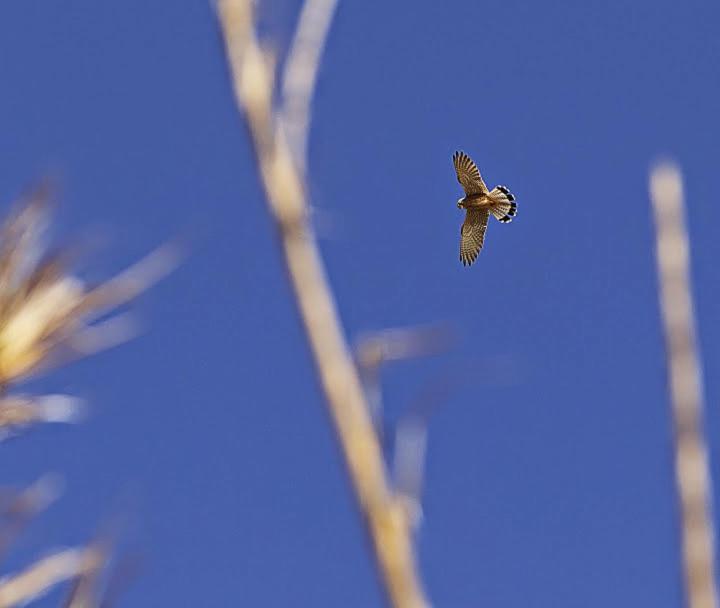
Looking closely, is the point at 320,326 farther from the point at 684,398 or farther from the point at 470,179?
the point at 470,179

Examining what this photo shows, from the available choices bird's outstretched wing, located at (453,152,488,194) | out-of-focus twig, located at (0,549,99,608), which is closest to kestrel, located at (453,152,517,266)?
bird's outstretched wing, located at (453,152,488,194)

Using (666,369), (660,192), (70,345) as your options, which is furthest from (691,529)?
(70,345)

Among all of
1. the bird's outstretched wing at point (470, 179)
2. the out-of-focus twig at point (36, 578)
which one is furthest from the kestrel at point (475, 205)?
the out-of-focus twig at point (36, 578)

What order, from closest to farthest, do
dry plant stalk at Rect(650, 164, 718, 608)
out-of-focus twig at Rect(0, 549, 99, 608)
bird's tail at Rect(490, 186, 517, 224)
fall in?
dry plant stalk at Rect(650, 164, 718, 608), out-of-focus twig at Rect(0, 549, 99, 608), bird's tail at Rect(490, 186, 517, 224)

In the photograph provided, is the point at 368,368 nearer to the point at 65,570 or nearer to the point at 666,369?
the point at 666,369

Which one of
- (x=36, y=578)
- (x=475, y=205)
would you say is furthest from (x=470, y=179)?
(x=36, y=578)

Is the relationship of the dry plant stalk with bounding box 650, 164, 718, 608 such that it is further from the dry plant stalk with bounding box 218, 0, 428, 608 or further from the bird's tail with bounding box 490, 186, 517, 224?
the bird's tail with bounding box 490, 186, 517, 224
